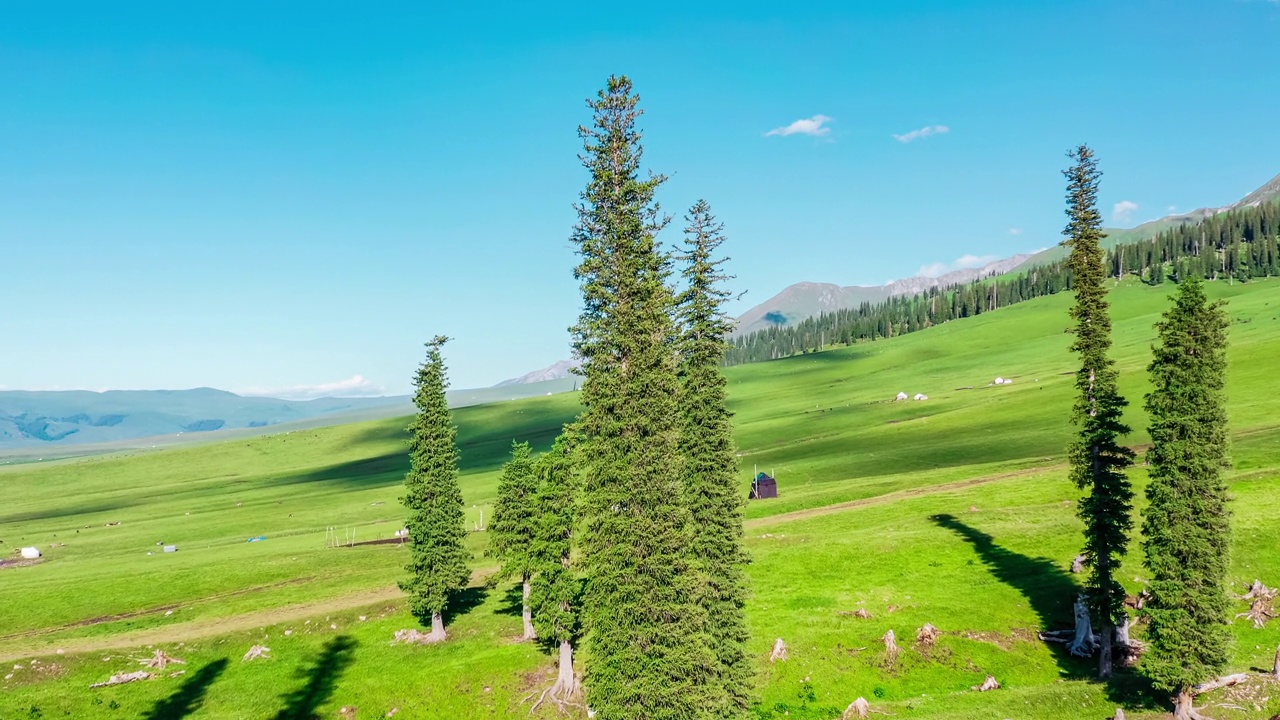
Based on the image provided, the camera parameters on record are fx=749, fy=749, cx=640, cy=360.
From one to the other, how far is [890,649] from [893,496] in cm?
3459

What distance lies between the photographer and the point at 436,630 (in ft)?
182

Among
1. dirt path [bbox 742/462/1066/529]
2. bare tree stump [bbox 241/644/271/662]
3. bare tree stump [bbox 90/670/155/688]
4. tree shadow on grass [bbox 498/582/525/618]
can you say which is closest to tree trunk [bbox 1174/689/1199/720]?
dirt path [bbox 742/462/1066/529]

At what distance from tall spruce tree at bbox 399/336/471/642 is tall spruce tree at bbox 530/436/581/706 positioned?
9.80m

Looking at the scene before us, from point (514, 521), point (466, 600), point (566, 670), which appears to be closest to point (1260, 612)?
point (566, 670)

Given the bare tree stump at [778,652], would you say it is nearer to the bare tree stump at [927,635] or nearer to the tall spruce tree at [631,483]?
the bare tree stump at [927,635]

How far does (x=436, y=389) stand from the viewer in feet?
191

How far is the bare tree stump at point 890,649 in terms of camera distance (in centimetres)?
4306

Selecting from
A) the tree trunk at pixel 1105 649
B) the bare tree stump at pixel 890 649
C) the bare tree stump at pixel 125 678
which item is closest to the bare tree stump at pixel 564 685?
the bare tree stump at pixel 890 649

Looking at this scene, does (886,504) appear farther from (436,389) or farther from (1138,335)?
(1138,335)

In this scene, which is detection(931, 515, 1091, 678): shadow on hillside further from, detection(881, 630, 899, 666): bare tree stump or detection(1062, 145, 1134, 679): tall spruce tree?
detection(881, 630, 899, 666): bare tree stump

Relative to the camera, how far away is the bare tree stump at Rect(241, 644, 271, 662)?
53062 millimetres

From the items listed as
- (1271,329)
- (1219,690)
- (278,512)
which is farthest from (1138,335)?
(278,512)

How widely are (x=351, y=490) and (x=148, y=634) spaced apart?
8878cm

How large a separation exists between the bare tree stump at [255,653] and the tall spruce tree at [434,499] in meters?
10.4
